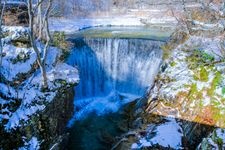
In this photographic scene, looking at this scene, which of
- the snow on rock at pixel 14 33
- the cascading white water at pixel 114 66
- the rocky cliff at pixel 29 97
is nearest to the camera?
the rocky cliff at pixel 29 97

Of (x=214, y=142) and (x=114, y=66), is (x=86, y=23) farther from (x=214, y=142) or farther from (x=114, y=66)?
(x=214, y=142)

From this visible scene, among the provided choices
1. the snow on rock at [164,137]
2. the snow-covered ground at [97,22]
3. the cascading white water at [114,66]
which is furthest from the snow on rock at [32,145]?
the snow-covered ground at [97,22]

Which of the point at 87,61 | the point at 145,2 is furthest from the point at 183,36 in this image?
the point at 145,2

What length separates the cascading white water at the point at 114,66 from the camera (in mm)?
16672

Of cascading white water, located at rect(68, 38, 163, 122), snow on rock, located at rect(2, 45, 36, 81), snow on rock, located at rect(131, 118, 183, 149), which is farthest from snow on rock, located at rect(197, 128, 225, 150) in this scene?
cascading white water, located at rect(68, 38, 163, 122)

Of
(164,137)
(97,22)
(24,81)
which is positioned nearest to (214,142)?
(164,137)

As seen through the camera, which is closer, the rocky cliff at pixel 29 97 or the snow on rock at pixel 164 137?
the snow on rock at pixel 164 137

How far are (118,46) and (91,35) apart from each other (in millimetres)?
2185

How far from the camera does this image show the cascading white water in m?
16.7

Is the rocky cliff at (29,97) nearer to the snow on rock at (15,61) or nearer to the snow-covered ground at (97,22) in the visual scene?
the snow on rock at (15,61)

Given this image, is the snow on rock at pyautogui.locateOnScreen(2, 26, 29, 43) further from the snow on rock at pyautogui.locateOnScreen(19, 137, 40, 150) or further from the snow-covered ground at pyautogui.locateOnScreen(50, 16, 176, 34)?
the snow-covered ground at pyautogui.locateOnScreen(50, 16, 176, 34)

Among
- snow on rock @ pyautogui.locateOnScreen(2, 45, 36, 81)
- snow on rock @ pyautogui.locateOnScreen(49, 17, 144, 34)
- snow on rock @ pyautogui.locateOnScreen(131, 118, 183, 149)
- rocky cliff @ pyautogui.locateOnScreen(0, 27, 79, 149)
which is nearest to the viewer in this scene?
snow on rock @ pyautogui.locateOnScreen(131, 118, 183, 149)

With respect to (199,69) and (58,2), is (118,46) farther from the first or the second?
(58,2)

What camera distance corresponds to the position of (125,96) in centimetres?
1670
